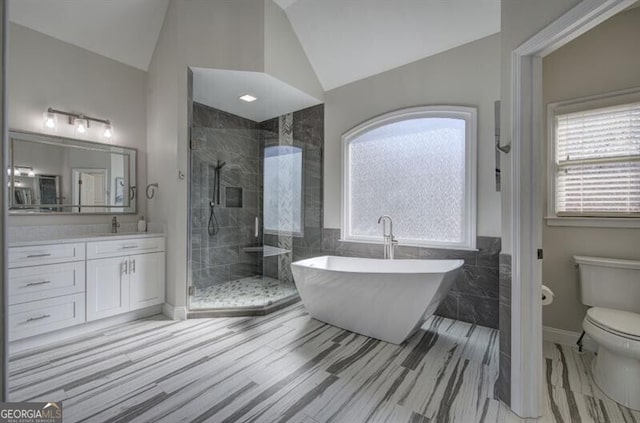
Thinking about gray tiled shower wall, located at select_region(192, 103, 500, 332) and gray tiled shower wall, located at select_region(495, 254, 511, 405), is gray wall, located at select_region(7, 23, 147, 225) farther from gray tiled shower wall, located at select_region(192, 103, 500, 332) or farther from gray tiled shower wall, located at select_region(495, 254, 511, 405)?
gray tiled shower wall, located at select_region(495, 254, 511, 405)

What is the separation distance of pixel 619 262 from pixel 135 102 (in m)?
4.72

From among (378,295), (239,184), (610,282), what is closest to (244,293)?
(239,184)

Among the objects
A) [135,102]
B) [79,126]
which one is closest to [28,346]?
[79,126]

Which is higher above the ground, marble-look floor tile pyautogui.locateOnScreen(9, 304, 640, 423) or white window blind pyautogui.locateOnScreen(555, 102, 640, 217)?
white window blind pyautogui.locateOnScreen(555, 102, 640, 217)

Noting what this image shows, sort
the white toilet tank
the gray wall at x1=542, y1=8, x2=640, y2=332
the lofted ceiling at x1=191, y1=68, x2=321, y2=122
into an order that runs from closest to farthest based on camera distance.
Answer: the white toilet tank
the gray wall at x1=542, y1=8, x2=640, y2=332
the lofted ceiling at x1=191, y1=68, x2=321, y2=122

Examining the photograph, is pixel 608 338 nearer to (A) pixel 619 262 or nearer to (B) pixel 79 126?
(A) pixel 619 262

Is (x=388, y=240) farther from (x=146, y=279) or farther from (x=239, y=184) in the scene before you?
(x=146, y=279)

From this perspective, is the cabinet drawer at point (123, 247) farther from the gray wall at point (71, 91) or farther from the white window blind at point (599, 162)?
the white window blind at point (599, 162)

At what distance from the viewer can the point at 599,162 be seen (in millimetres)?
2080

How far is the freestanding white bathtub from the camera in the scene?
80.6 inches

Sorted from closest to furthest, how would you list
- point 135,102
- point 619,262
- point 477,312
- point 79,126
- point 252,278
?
point 619,262, point 477,312, point 79,126, point 135,102, point 252,278

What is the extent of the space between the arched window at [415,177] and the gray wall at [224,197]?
1.41 m

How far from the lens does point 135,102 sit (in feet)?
10.4

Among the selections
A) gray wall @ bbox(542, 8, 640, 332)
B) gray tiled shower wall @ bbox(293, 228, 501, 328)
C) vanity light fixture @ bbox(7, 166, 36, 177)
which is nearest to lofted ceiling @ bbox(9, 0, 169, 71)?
vanity light fixture @ bbox(7, 166, 36, 177)
